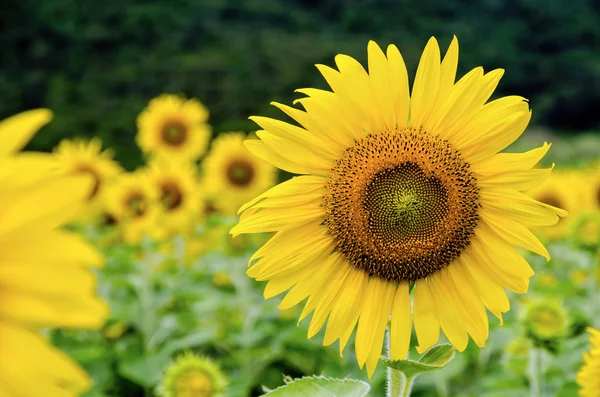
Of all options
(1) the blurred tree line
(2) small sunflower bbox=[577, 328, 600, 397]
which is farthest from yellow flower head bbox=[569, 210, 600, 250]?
(1) the blurred tree line

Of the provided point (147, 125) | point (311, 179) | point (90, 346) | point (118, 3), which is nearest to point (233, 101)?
point (118, 3)

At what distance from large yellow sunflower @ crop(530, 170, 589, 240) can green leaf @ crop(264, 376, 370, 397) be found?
4.83 metres

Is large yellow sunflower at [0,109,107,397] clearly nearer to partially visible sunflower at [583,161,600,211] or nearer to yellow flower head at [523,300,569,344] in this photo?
yellow flower head at [523,300,569,344]

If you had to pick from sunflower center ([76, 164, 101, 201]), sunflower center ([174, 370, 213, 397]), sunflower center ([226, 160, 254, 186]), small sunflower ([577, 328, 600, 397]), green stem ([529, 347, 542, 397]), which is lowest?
green stem ([529, 347, 542, 397])

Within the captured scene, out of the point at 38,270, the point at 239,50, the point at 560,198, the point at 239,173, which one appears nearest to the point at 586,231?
the point at 560,198

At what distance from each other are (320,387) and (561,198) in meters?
5.09

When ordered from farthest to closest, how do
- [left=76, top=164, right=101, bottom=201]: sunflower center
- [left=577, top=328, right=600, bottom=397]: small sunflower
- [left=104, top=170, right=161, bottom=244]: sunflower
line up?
[left=76, top=164, right=101, bottom=201]: sunflower center < [left=104, top=170, right=161, bottom=244]: sunflower < [left=577, top=328, right=600, bottom=397]: small sunflower

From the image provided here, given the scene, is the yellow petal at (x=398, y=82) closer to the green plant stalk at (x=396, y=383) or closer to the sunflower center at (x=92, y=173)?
the green plant stalk at (x=396, y=383)

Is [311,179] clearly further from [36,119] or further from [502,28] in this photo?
[502,28]

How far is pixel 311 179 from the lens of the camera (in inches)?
75.7

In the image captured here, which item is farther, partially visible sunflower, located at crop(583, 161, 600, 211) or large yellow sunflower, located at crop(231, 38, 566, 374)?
partially visible sunflower, located at crop(583, 161, 600, 211)

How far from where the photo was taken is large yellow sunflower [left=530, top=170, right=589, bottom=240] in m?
6.20

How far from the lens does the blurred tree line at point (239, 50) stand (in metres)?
21.0

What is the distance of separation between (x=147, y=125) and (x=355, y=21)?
28.0m
